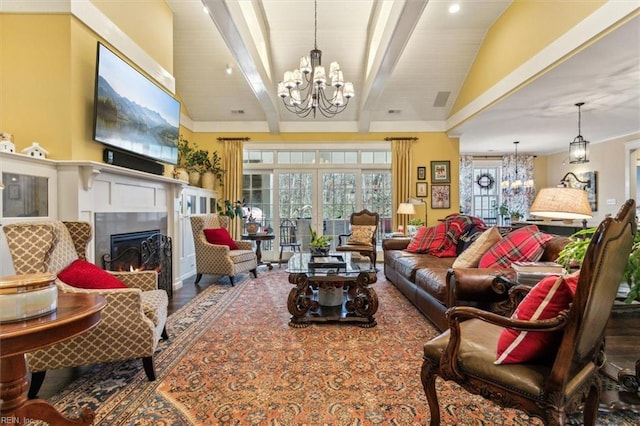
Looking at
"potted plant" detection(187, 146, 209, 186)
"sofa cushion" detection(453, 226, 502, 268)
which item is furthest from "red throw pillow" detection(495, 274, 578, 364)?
"potted plant" detection(187, 146, 209, 186)

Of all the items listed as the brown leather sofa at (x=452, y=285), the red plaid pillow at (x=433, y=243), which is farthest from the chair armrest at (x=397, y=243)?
the brown leather sofa at (x=452, y=285)

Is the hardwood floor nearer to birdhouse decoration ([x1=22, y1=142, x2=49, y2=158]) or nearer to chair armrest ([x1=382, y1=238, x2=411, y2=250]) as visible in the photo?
birdhouse decoration ([x1=22, y1=142, x2=49, y2=158])

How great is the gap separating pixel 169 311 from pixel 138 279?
3.28ft

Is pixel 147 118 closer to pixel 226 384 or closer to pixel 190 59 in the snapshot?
pixel 190 59

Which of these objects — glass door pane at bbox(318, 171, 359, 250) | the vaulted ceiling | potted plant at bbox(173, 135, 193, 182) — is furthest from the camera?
glass door pane at bbox(318, 171, 359, 250)

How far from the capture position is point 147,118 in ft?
11.9

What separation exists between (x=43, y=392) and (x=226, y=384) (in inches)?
42.7

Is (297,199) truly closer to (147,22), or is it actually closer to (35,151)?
(147,22)

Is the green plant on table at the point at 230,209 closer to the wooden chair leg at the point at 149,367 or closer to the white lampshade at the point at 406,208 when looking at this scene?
the white lampshade at the point at 406,208

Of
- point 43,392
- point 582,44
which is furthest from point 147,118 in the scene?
point 582,44

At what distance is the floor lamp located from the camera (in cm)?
199

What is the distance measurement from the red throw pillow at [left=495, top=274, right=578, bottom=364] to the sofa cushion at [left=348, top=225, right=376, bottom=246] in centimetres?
430

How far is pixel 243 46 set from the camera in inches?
155

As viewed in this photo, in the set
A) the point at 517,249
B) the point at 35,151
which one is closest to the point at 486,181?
the point at 517,249
